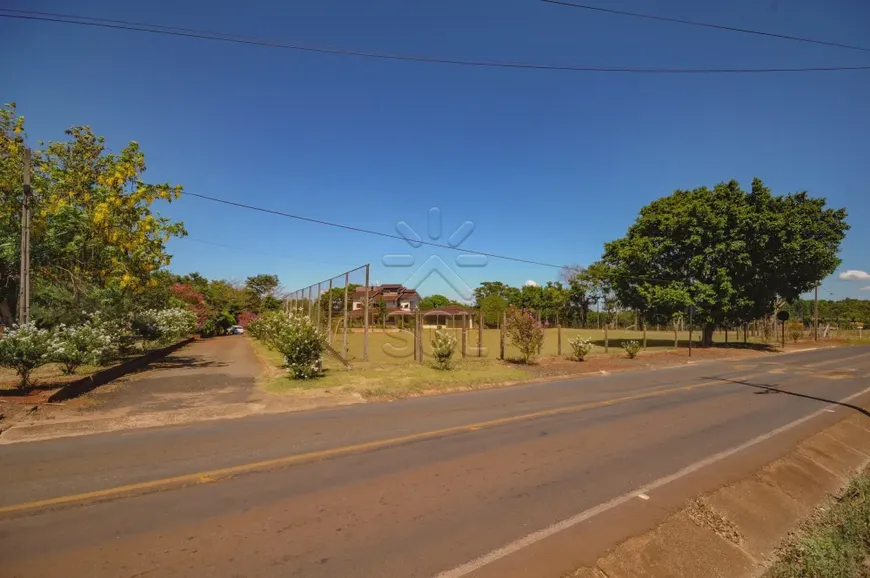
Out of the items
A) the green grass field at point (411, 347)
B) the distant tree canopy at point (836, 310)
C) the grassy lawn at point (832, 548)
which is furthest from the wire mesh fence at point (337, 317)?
the distant tree canopy at point (836, 310)

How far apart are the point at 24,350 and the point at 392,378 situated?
851 centimetres

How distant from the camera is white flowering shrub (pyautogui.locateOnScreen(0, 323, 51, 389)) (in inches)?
353

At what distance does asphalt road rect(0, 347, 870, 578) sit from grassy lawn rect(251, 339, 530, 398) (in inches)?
90.9

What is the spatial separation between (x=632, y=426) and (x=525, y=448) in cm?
280

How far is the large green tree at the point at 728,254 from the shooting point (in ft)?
99.5

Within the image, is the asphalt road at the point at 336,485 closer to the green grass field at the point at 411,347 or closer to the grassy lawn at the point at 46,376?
the grassy lawn at the point at 46,376

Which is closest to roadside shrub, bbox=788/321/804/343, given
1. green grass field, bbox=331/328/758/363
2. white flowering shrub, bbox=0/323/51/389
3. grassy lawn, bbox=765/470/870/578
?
green grass field, bbox=331/328/758/363

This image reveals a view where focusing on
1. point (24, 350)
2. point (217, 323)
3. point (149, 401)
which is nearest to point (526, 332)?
point (149, 401)

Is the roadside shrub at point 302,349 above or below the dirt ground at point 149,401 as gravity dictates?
above

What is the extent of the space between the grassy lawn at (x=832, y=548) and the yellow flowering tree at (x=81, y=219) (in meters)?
16.9

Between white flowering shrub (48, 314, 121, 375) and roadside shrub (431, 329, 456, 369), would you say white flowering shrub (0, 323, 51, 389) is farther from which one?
roadside shrub (431, 329, 456, 369)

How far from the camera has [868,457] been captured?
742 cm

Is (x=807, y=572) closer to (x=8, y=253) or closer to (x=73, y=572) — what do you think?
(x=73, y=572)

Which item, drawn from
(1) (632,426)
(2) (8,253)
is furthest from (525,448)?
(2) (8,253)
